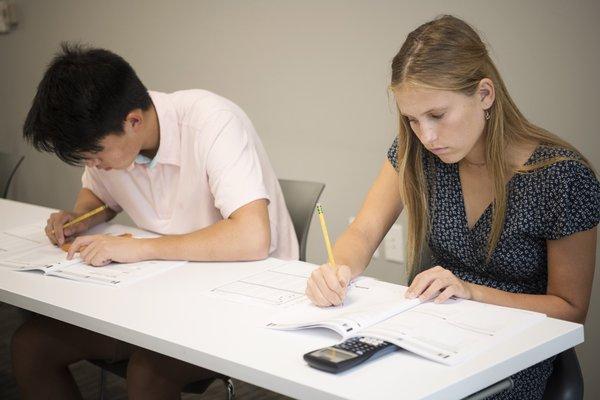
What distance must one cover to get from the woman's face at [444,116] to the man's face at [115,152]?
79 centimetres

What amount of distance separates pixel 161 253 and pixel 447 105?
838 millimetres

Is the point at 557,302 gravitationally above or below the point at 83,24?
below

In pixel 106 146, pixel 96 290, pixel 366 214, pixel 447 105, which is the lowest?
pixel 96 290

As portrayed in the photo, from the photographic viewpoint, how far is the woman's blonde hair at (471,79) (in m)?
1.68

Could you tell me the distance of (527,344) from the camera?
1365mm

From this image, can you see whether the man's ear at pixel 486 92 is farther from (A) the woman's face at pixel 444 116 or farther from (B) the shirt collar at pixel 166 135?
(B) the shirt collar at pixel 166 135

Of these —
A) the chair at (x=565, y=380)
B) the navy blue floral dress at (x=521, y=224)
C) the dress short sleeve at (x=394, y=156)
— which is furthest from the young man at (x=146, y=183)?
the chair at (x=565, y=380)

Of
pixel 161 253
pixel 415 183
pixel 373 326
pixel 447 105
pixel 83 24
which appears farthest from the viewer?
pixel 83 24

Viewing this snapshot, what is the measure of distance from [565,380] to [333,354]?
1.79 ft

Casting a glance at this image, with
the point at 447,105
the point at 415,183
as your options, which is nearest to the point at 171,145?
the point at 415,183

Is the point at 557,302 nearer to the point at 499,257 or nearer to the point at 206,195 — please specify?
the point at 499,257

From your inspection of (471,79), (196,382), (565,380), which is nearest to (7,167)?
(196,382)

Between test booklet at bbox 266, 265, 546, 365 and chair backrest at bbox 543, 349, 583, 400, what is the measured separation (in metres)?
0.18

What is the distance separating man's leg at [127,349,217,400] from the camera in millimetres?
1838
